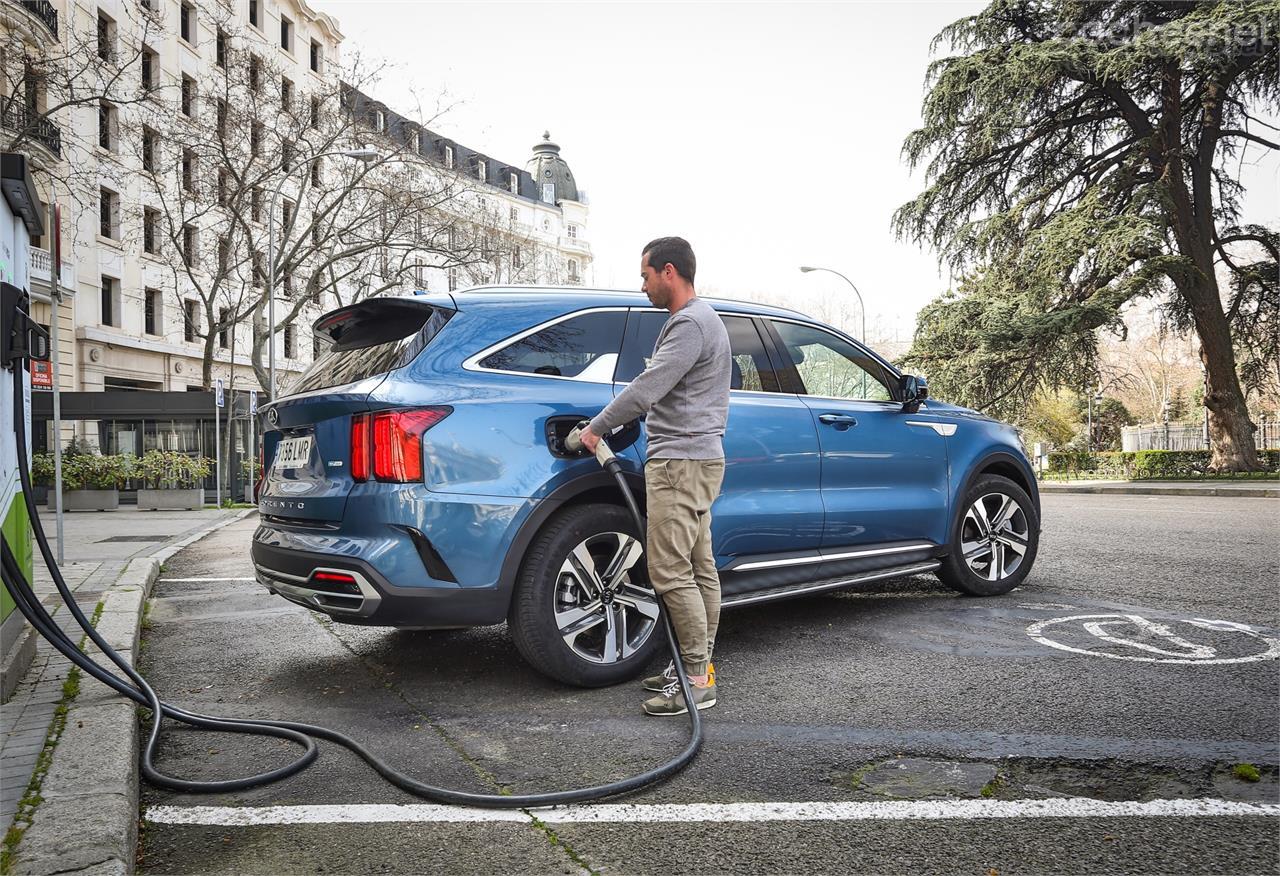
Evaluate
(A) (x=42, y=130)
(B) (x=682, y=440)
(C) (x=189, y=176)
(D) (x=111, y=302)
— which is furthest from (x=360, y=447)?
(D) (x=111, y=302)

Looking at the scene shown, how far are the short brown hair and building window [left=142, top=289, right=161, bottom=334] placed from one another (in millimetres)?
35701

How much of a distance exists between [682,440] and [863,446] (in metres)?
1.89

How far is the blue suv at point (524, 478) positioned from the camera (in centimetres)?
397

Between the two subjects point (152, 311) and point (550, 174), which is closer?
point (152, 311)

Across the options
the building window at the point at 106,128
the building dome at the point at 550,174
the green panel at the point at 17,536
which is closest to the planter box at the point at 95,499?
the building window at the point at 106,128

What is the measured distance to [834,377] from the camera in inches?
Result: 227

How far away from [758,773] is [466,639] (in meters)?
2.60

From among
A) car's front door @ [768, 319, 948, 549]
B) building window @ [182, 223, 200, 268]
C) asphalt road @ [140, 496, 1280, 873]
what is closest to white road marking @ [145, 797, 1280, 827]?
asphalt road @ [140, 496, 1280, 873]

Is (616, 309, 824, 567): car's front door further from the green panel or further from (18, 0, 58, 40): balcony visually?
(18, 0, 58, 40): balcony

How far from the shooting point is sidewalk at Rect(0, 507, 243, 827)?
3.13 meters

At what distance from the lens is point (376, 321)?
4.45m

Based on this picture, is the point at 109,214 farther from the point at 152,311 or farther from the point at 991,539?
the point at 991,539

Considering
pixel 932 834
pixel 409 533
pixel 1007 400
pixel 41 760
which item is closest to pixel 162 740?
pixel 41 760

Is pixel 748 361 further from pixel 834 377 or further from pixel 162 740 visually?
pixel 162 740
